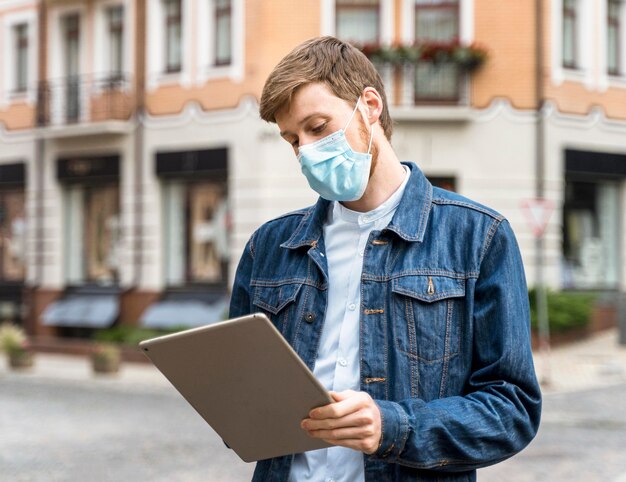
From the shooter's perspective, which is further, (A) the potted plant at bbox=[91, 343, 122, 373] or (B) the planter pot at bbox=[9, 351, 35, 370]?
(B) the planter pot at bbox=[9, 351, 35, 370]

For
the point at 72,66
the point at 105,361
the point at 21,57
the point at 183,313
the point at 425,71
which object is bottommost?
the point at 105,361

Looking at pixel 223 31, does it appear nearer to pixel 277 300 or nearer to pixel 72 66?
pixel 72 66

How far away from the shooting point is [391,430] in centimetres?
208

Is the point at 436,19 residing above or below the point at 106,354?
above

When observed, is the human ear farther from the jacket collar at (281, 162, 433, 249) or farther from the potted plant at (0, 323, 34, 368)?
the potted plant at (0, 323, 34, 368)

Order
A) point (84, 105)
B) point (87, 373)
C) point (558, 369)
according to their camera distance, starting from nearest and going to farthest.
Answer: point (558, 369), point (87, 373), point (84, 105)

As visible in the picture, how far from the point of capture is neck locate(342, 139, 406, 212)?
8.05 ft

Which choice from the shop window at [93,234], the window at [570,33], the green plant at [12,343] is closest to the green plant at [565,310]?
the window at [570,33]

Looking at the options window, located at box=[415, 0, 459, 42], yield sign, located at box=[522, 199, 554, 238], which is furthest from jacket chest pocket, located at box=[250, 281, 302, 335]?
window, located at box=[415, 0, 459, 42]

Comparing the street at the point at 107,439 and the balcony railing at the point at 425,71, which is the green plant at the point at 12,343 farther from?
the balcony railing at the point at 425,71

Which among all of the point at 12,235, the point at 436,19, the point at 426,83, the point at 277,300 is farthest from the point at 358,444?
the point at 12,235

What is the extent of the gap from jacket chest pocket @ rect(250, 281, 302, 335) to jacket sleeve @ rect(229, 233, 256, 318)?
98 mm

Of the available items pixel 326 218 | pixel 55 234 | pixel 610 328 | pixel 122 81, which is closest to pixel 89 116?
pixel 122 81

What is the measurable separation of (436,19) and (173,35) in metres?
5.86
